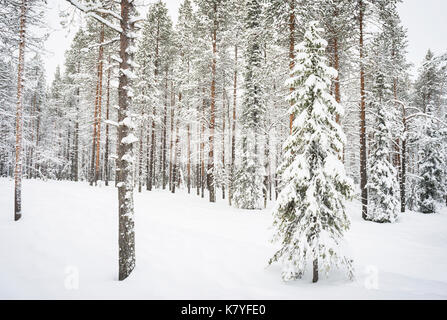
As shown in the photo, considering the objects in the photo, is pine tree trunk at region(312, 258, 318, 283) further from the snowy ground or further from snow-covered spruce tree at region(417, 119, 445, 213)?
snow-covered spruce tree at region(417, 119, 445, 213)

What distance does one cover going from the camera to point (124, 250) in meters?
5.99

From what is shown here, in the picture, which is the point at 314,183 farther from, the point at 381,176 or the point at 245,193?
the point at 381,176

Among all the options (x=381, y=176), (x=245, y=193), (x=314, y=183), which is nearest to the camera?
(x=314, y=183)

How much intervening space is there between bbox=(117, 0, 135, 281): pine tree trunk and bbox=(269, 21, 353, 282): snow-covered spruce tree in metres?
4.13

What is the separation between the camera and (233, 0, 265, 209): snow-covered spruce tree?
16656 millimetres

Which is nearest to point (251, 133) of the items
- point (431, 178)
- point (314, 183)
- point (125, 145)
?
point (314, 183)

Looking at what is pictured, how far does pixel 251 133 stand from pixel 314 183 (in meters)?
11.2

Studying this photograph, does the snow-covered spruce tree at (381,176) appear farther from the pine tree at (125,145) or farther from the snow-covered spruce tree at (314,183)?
the pine tree at (125,145)

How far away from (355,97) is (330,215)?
13775mm

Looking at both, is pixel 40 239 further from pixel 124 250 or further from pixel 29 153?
pixel 29 153

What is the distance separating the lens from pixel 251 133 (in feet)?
54.5
